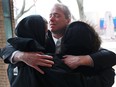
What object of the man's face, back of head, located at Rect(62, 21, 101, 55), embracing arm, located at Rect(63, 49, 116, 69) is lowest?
embracing arm, located at Rect(63, 49, 116, 69)

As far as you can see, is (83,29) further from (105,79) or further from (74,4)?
(74,4)

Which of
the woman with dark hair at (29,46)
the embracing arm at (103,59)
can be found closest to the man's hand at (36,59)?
the woman with dark hair at (29,46)

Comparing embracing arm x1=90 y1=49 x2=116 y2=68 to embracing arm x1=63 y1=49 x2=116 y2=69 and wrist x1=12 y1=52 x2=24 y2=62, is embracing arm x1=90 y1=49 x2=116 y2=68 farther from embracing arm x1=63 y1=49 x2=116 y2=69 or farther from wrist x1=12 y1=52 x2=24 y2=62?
wrist x1=12 y1=52 x2=24 y2=62

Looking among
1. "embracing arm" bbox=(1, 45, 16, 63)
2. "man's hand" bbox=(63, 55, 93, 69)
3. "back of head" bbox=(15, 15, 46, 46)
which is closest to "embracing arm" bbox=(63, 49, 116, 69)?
"man's hand" bbox=(63, 55, 93, 69)

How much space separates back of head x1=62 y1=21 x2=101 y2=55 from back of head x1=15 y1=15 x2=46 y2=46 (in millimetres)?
105

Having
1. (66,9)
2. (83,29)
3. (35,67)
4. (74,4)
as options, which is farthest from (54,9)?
(74,4)

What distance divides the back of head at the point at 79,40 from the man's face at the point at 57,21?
162 millimetres

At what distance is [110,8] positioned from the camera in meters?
1.92

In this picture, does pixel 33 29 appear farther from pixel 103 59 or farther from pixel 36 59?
pixel 103 59

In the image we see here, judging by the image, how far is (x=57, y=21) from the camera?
1.09 metres

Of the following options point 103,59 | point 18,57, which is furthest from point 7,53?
point 103,59

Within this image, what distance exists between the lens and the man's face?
1085 millimetres

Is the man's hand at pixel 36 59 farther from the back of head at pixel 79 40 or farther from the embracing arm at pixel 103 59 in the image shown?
the embracing arm at pixel 103 59

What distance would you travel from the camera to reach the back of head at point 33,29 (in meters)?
0.92
